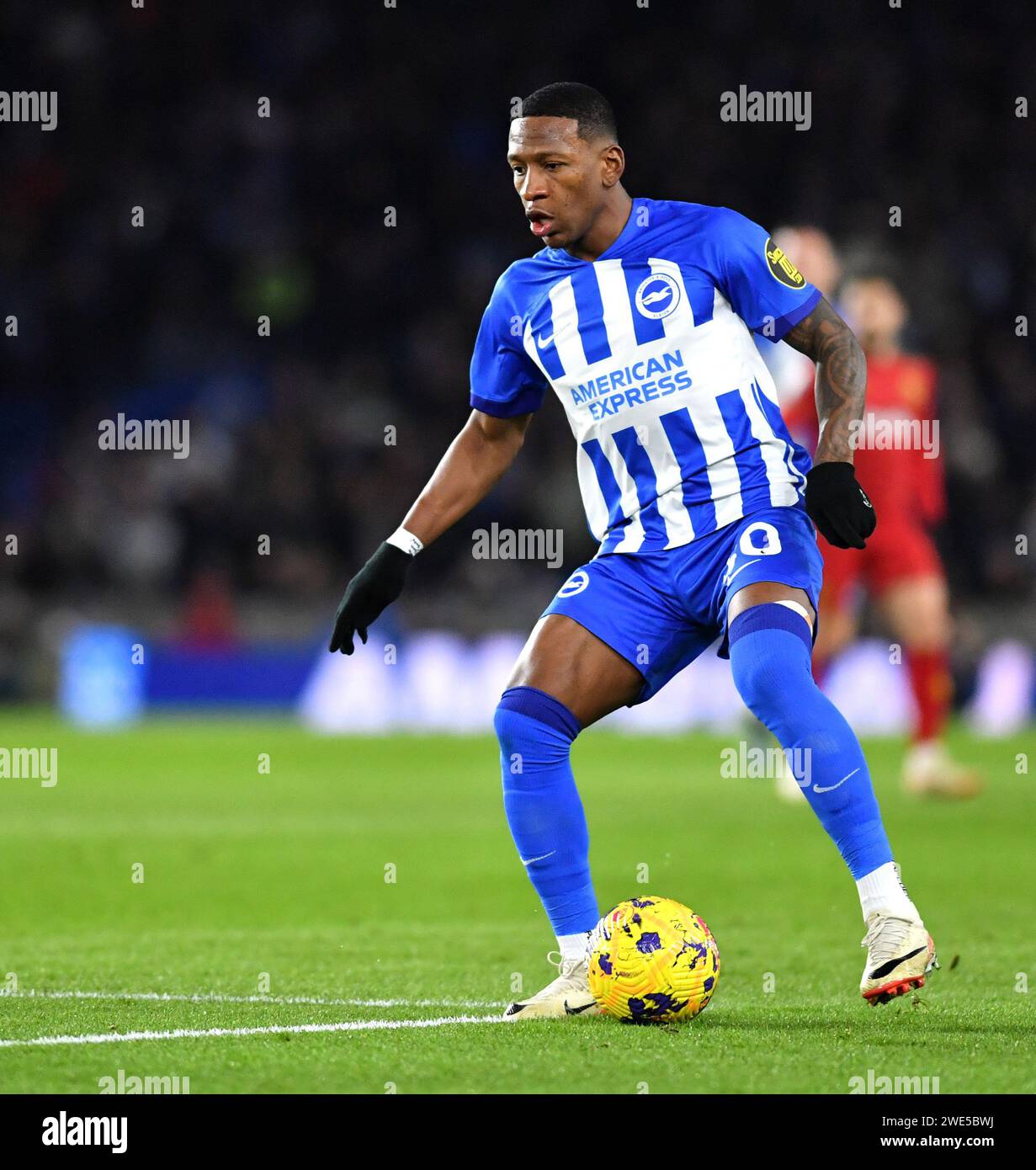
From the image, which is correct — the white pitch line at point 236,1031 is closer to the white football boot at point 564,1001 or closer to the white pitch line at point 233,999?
the white football boot at point 564,1001

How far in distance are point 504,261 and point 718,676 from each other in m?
7.09

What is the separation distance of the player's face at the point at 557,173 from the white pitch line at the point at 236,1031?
6.58ft

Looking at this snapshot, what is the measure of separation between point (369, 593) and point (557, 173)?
1.23m

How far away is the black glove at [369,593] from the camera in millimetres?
5367

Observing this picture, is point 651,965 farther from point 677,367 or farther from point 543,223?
point 543,223

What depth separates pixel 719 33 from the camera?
23.4 metres

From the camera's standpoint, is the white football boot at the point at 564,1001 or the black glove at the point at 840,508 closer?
the black glove at the point at 840,508

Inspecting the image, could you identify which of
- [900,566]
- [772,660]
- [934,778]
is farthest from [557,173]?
[934,778]

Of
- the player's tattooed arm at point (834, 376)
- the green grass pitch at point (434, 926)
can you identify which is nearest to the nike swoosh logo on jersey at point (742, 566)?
the player's tattooed arm at point (834, 376)

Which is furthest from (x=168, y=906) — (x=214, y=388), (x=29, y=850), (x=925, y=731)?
(x=214, y=388)

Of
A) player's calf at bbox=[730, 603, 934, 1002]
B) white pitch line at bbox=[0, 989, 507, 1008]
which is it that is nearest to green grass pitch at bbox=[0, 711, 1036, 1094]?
white pitch line at bbox=[0, 989, 507, 1008]

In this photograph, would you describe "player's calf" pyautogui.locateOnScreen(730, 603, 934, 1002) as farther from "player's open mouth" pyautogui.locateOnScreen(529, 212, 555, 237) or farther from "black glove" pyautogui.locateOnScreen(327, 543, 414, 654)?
"player's open mouth" pyautogui.locateOnScreen(529, 212, 555, 237)

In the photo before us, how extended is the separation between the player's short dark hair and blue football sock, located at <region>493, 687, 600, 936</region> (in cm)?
147

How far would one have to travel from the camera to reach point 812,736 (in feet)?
15.4
